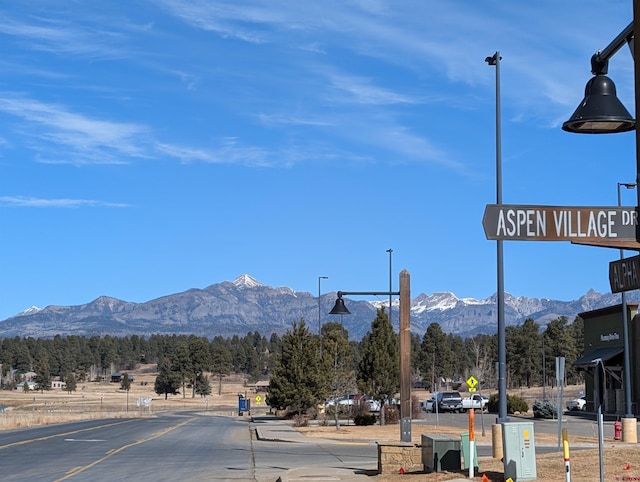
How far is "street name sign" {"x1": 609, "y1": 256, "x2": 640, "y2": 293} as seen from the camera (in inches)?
294

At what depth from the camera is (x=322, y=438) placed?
1423 inches

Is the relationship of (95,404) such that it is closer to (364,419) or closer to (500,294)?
(364,419)

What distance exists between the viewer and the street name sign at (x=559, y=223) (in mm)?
9266

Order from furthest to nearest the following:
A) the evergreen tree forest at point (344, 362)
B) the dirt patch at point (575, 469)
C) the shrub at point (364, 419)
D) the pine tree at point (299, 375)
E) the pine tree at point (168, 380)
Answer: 1. the pine tree at point (168, 380)
2. the pine tree at point (299, 375)
3. the shrub at point (364, 419)
4. the evergreen tree forest at point (344, 362)
5. the dirt patch at point (575, 469)

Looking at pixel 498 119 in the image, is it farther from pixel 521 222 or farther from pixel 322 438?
pixel 322 438

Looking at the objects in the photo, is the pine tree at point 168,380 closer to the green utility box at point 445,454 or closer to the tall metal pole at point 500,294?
the tall metal pole at point 500,294

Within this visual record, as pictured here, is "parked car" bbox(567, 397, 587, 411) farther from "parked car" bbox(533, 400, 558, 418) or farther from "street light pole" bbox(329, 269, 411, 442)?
"street light pole" bbox(329, 269, 411, 442)

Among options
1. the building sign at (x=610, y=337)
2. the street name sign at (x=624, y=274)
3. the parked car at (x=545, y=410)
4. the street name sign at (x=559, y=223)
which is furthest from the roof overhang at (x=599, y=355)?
the street name sign at (x=624, y=274)

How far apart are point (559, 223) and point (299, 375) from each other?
44.6m

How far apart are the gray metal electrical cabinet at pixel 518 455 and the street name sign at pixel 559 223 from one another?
6426mm

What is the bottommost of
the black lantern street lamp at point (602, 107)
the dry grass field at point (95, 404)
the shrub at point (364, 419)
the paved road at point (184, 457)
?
the dry grass field at point (95, 404)

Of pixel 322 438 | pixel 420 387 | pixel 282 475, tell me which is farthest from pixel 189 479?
pixel 420 387

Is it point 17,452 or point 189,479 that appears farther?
point 17,452

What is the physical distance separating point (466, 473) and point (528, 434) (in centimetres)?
207
